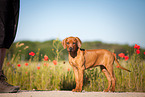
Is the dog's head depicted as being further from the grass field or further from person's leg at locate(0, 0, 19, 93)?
person's leg at locate(0, 0, 19, 93)

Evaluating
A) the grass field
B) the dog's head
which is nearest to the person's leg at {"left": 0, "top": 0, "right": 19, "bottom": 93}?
the dog's head

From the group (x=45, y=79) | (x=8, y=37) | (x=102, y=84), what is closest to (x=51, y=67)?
(x=45, y=79)

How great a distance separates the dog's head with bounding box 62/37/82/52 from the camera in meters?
3.79

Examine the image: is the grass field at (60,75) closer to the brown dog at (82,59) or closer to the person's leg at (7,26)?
the brown dog at (82,59)

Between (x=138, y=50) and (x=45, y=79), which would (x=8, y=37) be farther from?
(x=138, y=50)

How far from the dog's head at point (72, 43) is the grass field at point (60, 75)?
1.08 m

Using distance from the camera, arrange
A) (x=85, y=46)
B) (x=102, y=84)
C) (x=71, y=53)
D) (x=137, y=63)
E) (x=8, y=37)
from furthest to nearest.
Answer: (x=85, y=46)
(x=137, y=63)
(x=102, y=84)
(x=71, y=53)
(x=8, y=37)

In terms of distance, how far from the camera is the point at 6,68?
215 inches

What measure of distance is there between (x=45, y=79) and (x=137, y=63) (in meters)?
3.25

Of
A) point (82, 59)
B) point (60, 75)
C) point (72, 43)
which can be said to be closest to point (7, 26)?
point (72, 43)

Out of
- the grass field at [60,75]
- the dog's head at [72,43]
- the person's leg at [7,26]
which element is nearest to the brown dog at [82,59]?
the dog's head at [72,43]

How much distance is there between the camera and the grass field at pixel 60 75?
4.88m

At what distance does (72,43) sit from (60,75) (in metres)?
1.65

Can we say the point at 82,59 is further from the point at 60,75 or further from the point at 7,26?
the point at 7,26
